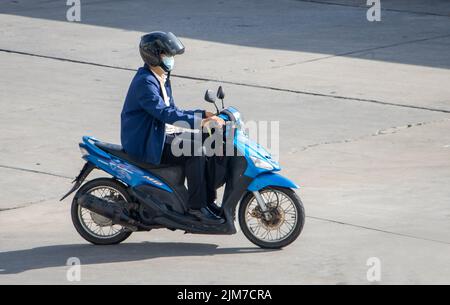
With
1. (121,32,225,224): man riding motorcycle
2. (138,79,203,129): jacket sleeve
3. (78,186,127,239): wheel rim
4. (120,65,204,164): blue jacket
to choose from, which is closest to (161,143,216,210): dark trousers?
(121,32,225,224): man riding motorcycle

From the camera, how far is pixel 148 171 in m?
8.91

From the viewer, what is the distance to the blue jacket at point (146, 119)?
8.69 meters

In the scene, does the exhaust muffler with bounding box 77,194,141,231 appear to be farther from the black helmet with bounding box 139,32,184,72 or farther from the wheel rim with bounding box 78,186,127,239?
the black helmet with bounding box 139,32,184,72

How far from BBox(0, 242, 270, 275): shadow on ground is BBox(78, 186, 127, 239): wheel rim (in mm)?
117

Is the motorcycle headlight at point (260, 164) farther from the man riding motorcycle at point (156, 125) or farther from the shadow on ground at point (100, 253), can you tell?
the shadow on ground at point (100, 253)

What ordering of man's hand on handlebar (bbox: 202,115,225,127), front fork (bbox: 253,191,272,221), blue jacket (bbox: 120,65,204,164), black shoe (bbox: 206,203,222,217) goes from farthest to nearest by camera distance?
1. black shoe (bbox: 206,203,222,217)
2. front fork (bbox: 253,191,272,221)
3. blue jacket (bbox: 120,65,204,164)
4. man's hand on handlebar (bbox: 202,115,225,127)

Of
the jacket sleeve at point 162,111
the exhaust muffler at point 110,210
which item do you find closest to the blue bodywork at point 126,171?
the exhaust muffler at point 110,210

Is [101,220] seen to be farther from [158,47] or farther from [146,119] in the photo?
[158,47]

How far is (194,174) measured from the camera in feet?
28.9

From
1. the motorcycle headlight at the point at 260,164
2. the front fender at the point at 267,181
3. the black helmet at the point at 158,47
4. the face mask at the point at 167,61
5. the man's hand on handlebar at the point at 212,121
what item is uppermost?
the black helmet at the point at 158,47

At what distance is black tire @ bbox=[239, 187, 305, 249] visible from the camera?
875 cm

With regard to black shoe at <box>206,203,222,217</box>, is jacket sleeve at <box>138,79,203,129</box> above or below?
above
